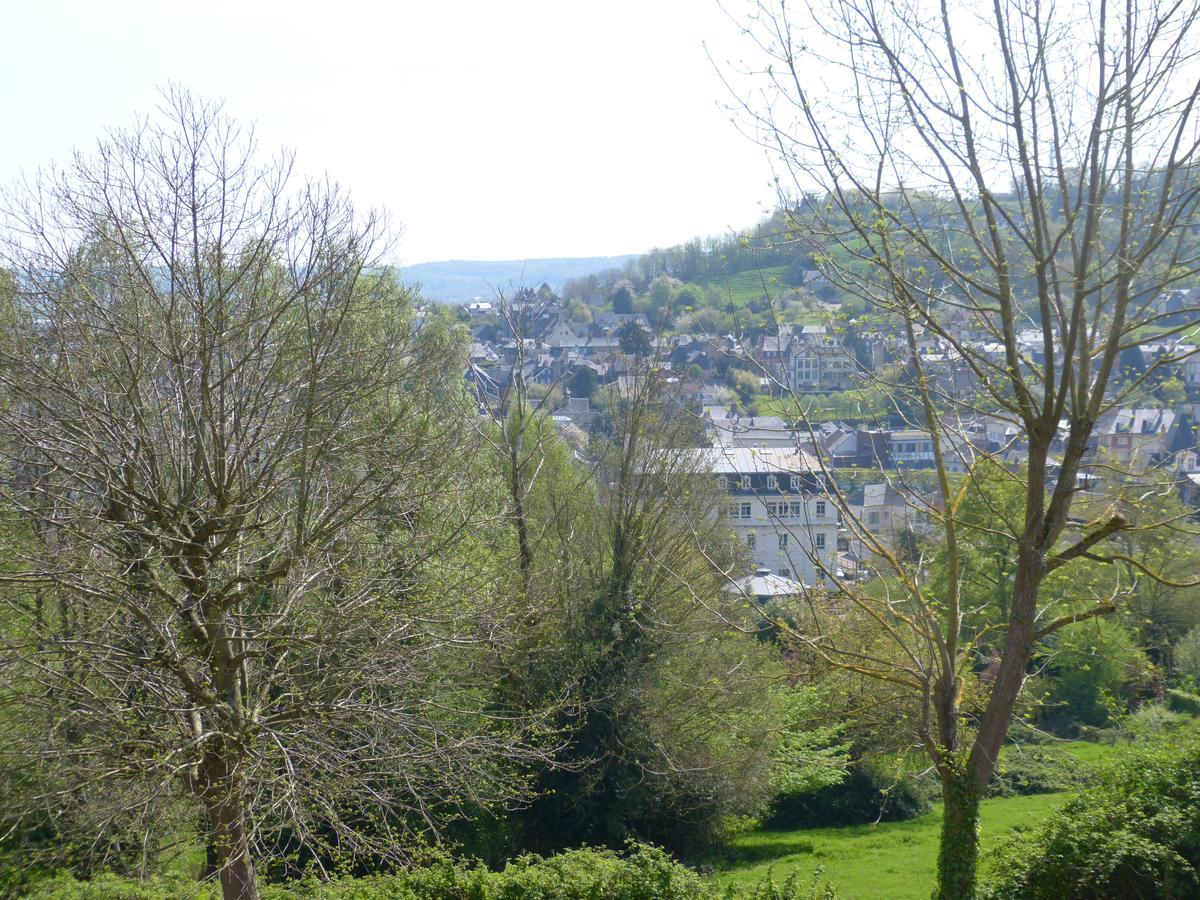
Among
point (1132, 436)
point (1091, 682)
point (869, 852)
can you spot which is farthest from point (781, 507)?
point (1132, 436)

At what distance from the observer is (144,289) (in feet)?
25.5

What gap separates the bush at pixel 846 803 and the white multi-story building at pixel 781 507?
3995 millimetres

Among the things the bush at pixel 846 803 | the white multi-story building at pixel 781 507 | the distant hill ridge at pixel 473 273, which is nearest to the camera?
the white multi-story building at pixel 781 507

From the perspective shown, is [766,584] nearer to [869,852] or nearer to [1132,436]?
[869,852]

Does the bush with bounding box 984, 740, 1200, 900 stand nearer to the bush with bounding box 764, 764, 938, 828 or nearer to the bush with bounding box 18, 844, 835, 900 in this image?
the bush with bounding box 18, 844, 835, 900

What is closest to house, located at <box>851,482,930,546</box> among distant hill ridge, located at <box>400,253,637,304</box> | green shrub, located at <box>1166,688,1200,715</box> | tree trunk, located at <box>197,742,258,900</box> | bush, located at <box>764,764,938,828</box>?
bush, located at <box>764,764,938,828</box>

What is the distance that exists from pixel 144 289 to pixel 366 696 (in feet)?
14.6

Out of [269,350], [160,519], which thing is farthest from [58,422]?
[269,350]

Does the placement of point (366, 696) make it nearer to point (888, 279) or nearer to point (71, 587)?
point (71, 587)

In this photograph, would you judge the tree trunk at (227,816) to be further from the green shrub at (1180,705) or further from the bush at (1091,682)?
the green shrub at (1180,705)

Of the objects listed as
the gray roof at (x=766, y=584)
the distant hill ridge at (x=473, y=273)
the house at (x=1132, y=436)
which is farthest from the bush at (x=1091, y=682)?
the distant hill ridge at (x=473, y=273)

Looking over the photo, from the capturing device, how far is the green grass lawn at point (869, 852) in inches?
525

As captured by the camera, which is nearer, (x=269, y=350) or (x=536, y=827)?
(x=269, y=350)

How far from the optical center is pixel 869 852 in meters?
15.8
